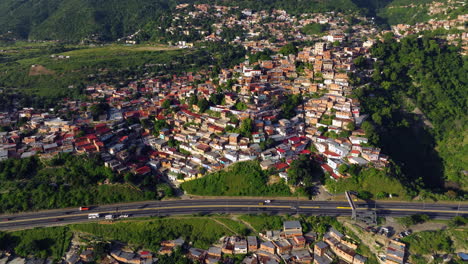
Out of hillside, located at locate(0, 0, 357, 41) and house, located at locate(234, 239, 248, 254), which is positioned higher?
hillside, located at locate(0, 0, 357, 41)

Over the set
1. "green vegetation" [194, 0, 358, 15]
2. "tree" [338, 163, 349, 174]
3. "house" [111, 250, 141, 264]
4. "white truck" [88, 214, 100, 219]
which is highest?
"green vegetation" [194, 0, 358, 15]

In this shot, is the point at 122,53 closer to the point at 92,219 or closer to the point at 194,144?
the point at 194,144

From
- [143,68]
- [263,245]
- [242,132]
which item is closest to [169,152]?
[242,132]

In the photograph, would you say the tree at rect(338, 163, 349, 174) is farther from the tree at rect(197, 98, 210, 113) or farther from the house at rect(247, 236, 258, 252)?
the tree at rect(197, 98, 210, 113)

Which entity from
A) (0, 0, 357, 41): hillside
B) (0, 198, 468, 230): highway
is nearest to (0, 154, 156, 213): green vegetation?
(0, 198, 468, 230): highway

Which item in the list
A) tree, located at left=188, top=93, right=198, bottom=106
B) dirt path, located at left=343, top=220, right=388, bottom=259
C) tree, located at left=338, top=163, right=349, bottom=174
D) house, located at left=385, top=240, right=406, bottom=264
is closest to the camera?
house, located at left=385, top=240, right=406, bottom=264

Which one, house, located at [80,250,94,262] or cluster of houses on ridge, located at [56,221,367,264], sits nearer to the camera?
cluster of houses on ridge, located at [56,221,367,264]


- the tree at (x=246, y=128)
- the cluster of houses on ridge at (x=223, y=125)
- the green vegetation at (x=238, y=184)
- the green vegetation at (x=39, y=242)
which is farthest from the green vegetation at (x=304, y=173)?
the green vegetation at (x=39, y=242)

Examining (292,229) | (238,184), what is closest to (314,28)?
(238,184)
